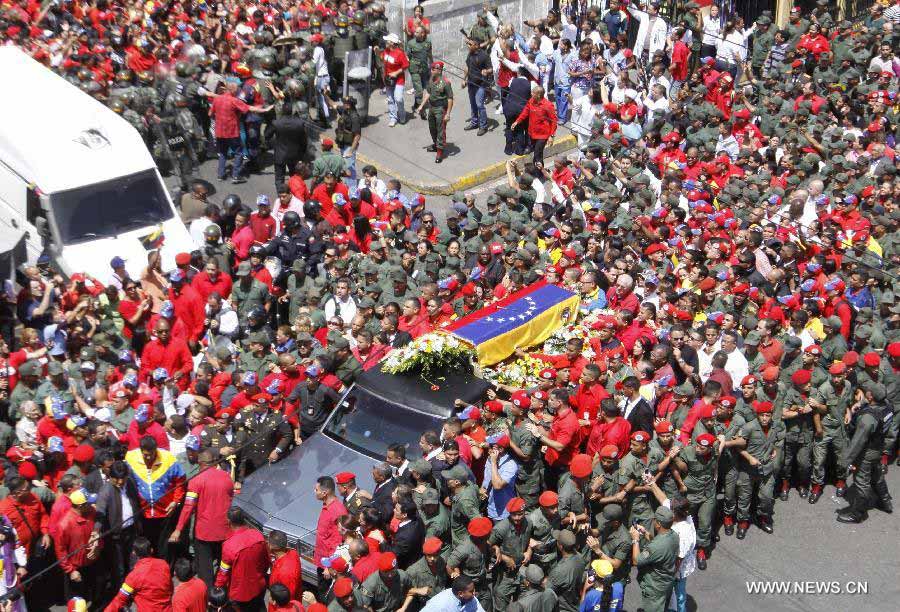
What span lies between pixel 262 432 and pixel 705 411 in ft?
14.1

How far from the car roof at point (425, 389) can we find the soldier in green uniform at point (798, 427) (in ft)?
10.2

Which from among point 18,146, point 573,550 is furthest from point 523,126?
point 573,550

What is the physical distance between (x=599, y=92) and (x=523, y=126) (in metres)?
1.65

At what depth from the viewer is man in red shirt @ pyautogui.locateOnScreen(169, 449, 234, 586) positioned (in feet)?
33.7

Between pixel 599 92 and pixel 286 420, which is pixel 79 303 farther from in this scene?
pixel 599 92

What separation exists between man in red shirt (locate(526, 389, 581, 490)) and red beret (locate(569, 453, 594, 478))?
0.59 m

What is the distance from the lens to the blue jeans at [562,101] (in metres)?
20.7

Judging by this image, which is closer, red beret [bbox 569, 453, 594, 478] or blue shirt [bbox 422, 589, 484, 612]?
blue shirt [bbox 422, 589, 484, 612]

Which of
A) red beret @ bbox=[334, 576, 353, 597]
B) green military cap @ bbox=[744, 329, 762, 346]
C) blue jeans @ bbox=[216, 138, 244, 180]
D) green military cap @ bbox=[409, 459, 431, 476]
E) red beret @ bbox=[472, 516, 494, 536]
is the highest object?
red beret @ bbox=[334, 576, 353, 597]

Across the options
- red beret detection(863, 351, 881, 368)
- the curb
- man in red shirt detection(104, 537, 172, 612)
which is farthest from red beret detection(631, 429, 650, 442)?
the curb

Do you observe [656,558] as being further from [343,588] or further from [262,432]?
[262,432]

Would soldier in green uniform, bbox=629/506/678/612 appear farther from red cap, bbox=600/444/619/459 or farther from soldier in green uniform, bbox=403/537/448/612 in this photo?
soldier in green uniform, bbox=403/537/448/612

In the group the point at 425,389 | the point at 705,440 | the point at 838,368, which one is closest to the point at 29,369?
the point at 425,389

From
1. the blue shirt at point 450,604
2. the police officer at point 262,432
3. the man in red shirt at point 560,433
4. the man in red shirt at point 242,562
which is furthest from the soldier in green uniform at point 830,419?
the man in red shirt at point 242,562
